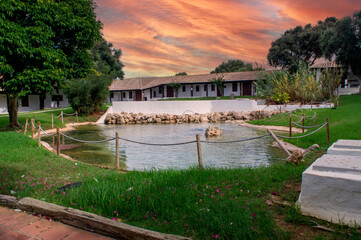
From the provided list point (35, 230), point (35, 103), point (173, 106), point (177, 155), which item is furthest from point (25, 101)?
point (35, 230)

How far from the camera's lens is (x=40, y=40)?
46.6 ft

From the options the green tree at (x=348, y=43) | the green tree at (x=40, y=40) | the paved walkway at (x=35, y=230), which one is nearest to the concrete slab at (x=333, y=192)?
the paved walkway at (x=35, y=230)

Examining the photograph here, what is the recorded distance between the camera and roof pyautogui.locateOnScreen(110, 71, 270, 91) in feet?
145

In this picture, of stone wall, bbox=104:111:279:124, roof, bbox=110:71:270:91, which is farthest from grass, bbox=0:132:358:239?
roof, bbox=110:71:270:91

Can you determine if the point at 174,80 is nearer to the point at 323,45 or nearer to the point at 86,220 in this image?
the point at 323,45

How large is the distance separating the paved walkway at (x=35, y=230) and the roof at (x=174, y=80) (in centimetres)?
4091

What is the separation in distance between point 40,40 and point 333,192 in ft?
48.6

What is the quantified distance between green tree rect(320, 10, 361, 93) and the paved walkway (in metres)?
34.9

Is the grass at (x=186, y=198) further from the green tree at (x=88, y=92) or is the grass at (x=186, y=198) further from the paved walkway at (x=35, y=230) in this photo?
the green tree at (x=88, y=92)

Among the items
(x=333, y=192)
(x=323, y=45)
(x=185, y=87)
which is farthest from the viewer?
(x=185, y=87)

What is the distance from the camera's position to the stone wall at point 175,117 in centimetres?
2798

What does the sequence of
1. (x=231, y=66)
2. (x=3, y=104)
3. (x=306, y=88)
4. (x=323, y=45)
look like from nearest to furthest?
1. (x=306, y=88)
2. (x=3, y=104)
3. (x=323, y=45)
4. (x=231, y=66)

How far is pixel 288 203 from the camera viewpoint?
4008mm

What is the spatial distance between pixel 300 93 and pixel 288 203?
25.4 meters
